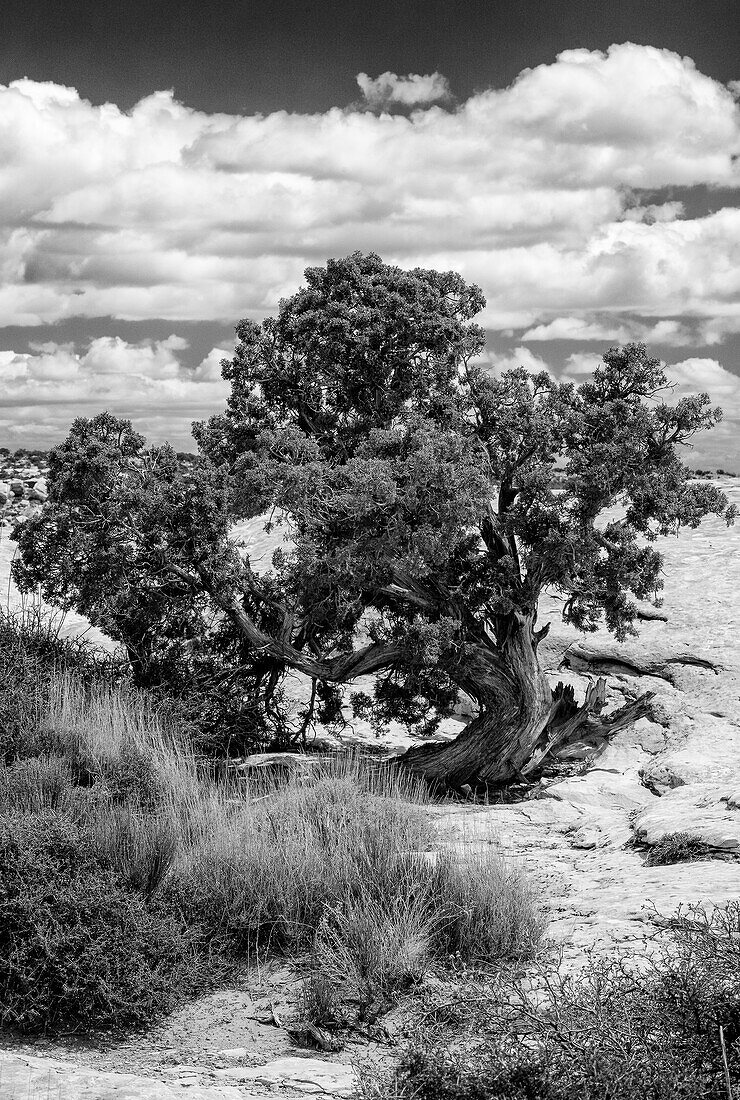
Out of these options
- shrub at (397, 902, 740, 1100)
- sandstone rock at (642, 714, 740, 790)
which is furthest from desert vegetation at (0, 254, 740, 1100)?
sandstone rock at (642, 714, 740, 790)

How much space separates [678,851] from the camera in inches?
287

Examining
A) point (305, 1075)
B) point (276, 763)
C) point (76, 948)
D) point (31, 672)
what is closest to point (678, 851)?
point (305, 1075)

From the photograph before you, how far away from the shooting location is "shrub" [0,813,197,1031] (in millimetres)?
5559

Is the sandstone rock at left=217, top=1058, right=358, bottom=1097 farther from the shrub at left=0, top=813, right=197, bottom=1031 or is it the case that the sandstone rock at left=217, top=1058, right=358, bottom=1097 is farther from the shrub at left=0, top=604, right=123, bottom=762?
the shrub at left=0, top=604, right=123, bottom=762

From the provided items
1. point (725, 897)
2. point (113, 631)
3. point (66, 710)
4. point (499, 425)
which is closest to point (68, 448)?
point (113, 631)

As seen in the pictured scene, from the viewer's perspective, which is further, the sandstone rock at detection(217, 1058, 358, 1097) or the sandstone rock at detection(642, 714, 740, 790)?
the sandstone rock at detection(642, 714, 740, 790)

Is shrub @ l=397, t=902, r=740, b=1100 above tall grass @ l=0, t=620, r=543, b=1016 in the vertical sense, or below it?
above

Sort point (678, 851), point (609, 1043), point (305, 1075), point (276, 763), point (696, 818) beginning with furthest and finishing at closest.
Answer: point (276, 763) → point (696, 818) → point (678, 851) → point (305, 1075) → point (609, 1043)

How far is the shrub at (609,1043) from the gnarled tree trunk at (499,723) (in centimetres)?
669

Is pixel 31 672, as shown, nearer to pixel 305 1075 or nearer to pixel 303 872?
pixel 303 872

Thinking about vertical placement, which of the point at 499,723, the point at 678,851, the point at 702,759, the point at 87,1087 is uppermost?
the point at 499,723

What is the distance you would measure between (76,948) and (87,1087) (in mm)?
1355

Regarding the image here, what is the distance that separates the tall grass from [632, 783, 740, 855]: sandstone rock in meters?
1.72

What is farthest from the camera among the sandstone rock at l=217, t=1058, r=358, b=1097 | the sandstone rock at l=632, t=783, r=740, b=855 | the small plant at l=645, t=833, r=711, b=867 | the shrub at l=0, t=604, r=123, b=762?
the shrub at l=0, t=604, r=123, b=762
